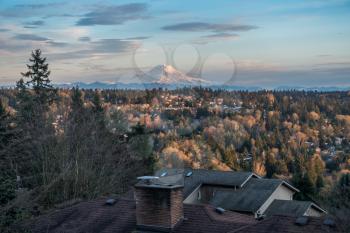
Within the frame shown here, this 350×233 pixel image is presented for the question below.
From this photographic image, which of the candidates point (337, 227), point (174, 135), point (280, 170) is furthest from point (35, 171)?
point (174, 135)

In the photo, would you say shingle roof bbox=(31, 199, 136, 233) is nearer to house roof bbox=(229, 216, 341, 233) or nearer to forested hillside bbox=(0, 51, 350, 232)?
forested hillside bbox=(0, 51, 350, 232)

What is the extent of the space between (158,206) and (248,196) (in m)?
13.4

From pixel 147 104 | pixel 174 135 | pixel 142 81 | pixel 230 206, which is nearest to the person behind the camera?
pixel 230 206

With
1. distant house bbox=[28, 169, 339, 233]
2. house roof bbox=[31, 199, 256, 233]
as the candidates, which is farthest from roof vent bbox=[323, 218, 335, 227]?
house roof bbox=[31, 199, 256, 233]

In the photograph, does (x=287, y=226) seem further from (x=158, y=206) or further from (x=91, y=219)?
(x=91, y=219)

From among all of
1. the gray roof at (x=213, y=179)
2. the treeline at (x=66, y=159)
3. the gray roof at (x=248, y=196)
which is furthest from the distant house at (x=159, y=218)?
the gray roof at (x=213, y=179)

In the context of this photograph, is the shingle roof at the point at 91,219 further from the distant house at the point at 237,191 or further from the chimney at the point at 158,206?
the distant house at the point at 237,191

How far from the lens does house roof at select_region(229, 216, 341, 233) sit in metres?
11.8

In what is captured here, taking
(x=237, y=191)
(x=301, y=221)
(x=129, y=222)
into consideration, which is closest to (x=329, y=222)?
(x=301, y=221)

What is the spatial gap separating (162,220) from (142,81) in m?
15.3

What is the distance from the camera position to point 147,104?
338 ft

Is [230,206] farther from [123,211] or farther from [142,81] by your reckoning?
[123,211]

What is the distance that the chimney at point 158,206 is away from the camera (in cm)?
1291

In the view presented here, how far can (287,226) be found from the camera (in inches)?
476
